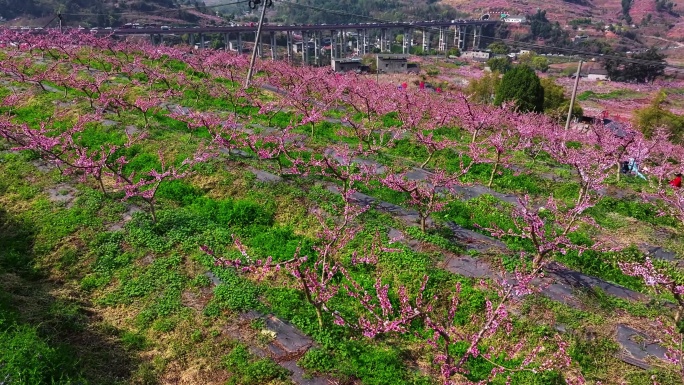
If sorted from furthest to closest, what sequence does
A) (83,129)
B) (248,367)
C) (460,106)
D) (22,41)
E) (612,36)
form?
(612,36)
(22,41)
(460,106)
(83,129)
(248,367)

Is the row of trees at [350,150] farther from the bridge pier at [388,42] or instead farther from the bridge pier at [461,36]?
the bridge pier at [461,36]

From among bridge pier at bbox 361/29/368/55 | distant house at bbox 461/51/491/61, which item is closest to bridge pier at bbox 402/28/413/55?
bridge pier at bbox 361/29/368/55

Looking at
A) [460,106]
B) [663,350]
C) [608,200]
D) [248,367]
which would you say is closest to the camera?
[248,367]

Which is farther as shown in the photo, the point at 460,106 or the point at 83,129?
the point at 460,106

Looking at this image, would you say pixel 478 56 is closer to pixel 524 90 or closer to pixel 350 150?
pixel 524 90

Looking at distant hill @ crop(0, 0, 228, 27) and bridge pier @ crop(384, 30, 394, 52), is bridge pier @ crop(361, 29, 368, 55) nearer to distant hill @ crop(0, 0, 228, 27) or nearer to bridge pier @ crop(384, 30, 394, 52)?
bridge pier @ crop(384, 30, 394, 52)

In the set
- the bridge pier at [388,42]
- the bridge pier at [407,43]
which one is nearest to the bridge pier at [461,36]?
the bridge pier at [407,43]

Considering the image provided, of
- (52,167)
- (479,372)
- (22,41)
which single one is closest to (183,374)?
(479,372)

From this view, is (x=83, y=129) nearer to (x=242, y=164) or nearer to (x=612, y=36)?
(x=242, y=164)

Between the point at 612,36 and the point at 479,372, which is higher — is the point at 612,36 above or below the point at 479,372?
above
